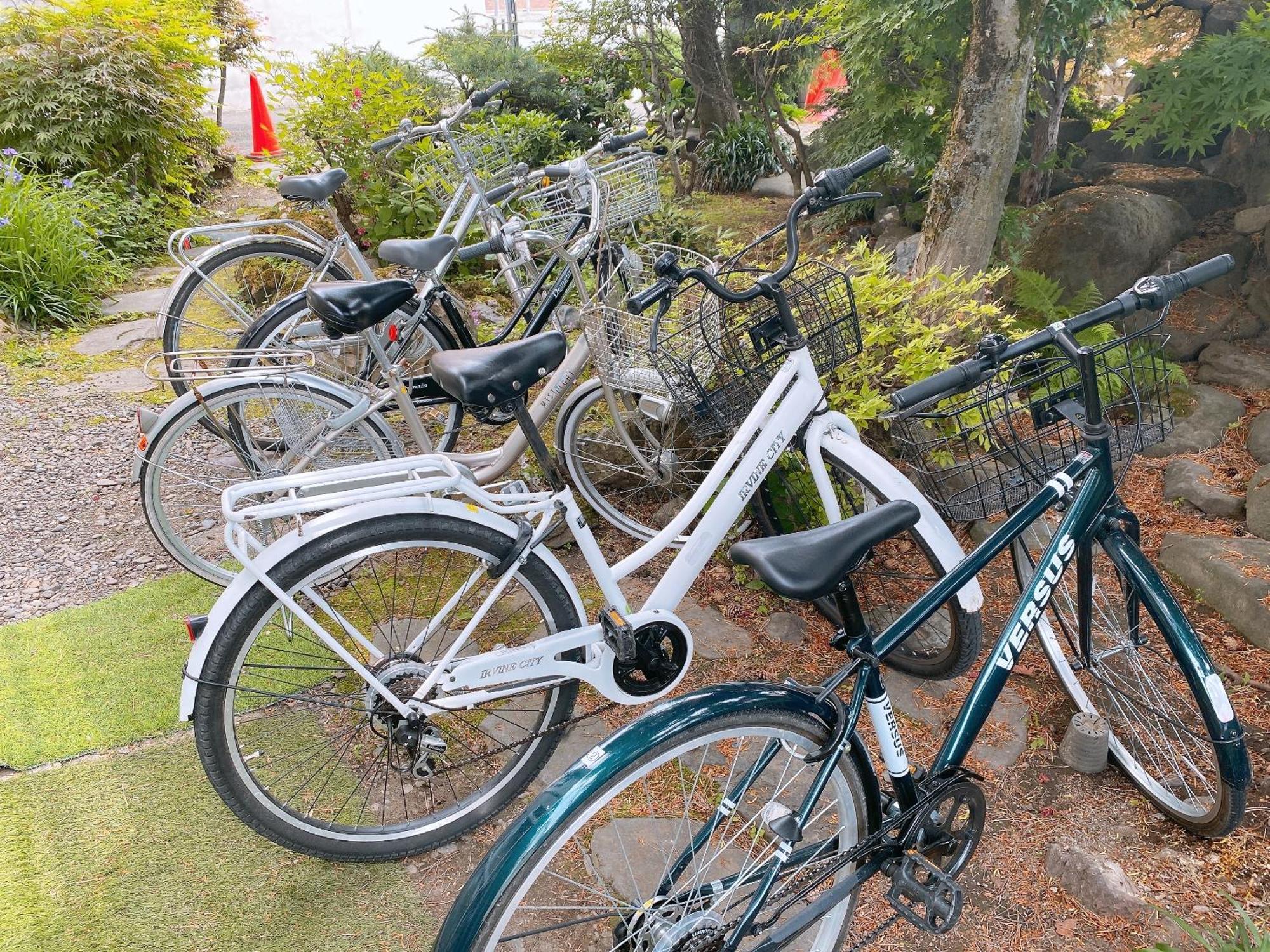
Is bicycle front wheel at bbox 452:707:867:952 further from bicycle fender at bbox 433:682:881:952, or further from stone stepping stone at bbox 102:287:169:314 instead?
stone stepping stone at bbox 102:287:169:314

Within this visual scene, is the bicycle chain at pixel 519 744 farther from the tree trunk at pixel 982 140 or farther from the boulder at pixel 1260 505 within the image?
the boulder at pixel 1260 505

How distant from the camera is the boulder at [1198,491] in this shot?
3.95 metres

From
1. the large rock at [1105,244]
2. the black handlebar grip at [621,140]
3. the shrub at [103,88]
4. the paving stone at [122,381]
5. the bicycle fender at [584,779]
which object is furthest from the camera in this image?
the shrub at [103,88]

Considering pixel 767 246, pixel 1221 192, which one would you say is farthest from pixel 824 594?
pixel 1221 192

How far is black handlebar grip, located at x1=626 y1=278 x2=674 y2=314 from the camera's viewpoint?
87.2 inches

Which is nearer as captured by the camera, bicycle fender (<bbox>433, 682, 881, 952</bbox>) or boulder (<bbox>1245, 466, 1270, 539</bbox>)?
bicycle fender (<bbox>433, 682, 881, 952</bbox>)

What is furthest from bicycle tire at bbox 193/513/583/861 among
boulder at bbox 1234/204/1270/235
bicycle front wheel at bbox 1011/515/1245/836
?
boulder at bbox 1234/204/1270/235

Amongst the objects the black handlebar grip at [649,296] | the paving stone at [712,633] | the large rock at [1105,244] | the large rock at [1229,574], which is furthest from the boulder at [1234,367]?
the black handlebar grip at [649,296]

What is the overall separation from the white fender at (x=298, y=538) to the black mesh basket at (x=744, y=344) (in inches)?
30.5

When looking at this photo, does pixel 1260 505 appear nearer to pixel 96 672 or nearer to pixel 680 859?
pixel 680 859

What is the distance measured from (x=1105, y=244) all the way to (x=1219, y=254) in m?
0.80

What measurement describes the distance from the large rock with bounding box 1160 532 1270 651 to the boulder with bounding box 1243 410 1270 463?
925 millimetres

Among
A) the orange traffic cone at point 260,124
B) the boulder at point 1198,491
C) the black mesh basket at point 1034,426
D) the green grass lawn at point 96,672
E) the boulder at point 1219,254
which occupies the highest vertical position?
the orange traffic cone at point 260,124

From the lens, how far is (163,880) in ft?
7.58
